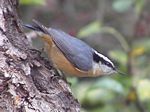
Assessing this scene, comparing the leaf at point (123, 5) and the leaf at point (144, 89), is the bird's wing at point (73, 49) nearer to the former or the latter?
the leaf at point (144, 89)

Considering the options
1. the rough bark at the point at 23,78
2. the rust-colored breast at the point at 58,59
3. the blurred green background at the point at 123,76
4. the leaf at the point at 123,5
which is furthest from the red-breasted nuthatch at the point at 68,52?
the leaf at the point at 123,5

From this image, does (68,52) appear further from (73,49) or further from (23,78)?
(23,78)

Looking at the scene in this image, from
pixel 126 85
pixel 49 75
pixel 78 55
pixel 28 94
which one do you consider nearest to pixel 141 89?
pixel 126 85

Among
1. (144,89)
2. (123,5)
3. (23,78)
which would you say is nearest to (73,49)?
(144,89)

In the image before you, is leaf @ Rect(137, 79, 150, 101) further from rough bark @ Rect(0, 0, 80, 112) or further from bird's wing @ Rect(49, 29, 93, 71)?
rough bark @ Rect(0, 0, 80, 112)

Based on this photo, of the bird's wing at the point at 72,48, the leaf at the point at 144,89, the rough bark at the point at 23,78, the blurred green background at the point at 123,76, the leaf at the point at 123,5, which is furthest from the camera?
the leaf at the point at 123,5

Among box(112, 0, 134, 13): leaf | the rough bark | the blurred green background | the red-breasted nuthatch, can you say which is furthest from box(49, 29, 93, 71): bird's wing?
box(112, 0, 134, 13): leaf

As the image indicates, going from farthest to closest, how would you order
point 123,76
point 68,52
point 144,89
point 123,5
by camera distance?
point 123,5
point 123,76
point 144,89
point 68,52
